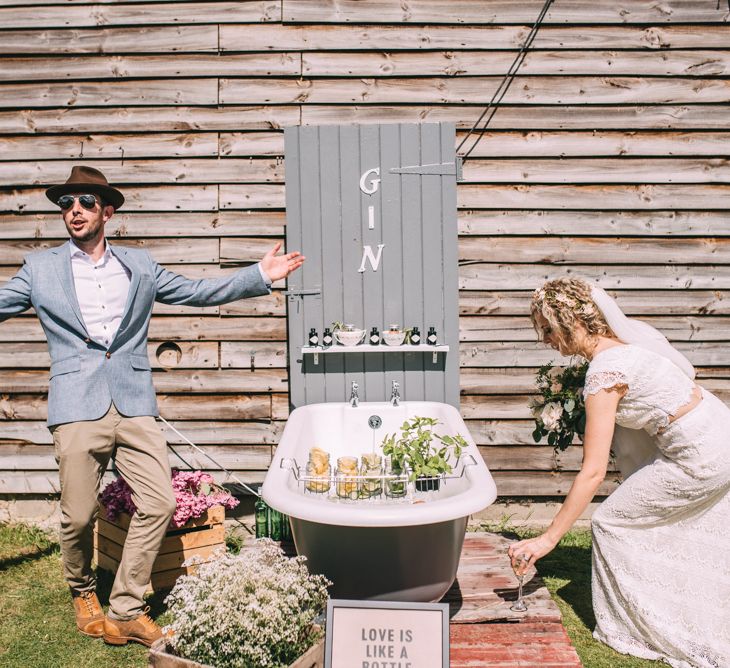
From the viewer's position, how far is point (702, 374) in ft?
13.2

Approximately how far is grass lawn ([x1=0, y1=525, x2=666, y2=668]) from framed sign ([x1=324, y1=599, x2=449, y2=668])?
0.93 metres

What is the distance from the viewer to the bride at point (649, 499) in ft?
8.13

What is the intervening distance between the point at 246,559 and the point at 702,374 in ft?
10.2

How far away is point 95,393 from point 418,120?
2.46 meters

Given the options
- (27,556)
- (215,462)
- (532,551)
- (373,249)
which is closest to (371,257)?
(373,249)

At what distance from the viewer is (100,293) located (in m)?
2.84

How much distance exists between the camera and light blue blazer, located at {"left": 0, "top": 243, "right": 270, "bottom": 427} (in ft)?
8.95

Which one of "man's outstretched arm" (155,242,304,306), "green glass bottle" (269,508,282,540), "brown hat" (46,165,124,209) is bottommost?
"green glass bottle" (269,508,282,540)

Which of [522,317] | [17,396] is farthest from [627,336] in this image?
[17,396]

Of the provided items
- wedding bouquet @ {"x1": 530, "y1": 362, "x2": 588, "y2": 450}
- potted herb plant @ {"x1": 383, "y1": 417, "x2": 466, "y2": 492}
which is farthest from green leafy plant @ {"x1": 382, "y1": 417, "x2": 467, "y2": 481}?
wedding bouquet @ {"x1": 530, "y1": 362, "x2": 588, "y2": 450}

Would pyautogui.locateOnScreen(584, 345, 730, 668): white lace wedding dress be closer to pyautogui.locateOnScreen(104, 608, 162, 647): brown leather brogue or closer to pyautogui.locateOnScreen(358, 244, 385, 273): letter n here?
pyautogui.locateOnScreen(358, 244, 385, 273): letter n

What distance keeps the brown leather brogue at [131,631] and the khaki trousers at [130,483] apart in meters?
→ 0.03

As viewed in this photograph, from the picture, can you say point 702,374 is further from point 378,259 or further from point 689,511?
point 378,259

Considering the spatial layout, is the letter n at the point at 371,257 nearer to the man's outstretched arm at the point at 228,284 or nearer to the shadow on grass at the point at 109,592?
the man's outstretched arm at the point at 228,284
